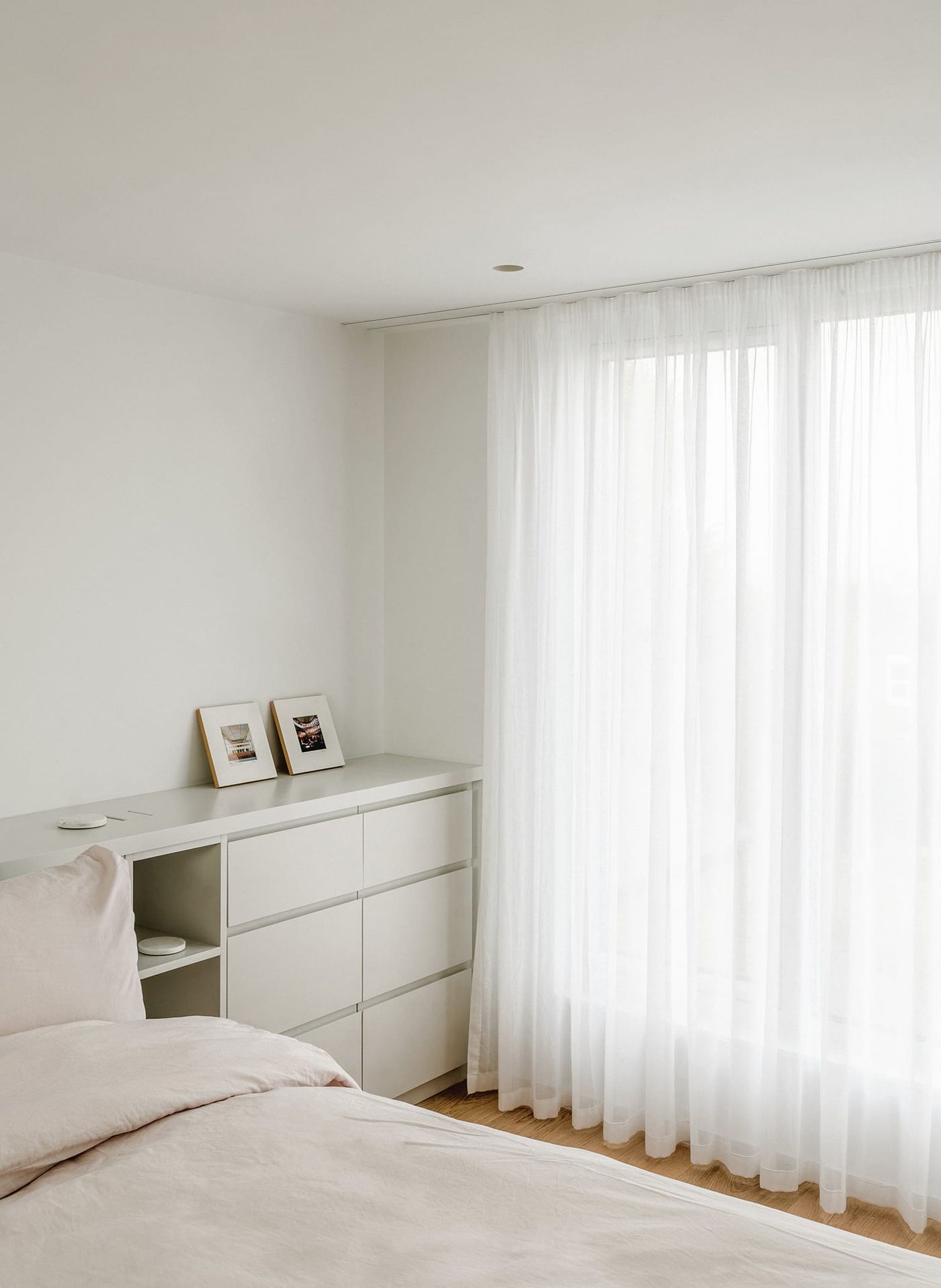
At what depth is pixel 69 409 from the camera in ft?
Result: 10.8

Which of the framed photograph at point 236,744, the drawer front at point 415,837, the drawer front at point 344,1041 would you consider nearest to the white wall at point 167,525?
the framed photograph at point 236,744

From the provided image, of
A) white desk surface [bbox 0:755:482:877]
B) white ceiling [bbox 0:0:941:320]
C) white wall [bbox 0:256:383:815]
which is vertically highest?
white ceiling [bbox 0:0:941:320]

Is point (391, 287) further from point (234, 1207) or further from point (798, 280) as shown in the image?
point (234, 1207)

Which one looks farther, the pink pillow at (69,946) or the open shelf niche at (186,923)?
the open shelf niche at (186,923)

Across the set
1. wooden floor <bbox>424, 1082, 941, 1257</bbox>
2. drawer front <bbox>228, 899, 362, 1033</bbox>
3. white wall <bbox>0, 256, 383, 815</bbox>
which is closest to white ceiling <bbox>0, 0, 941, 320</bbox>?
white wall <bbox>0, 256, 383, 815</bbox>

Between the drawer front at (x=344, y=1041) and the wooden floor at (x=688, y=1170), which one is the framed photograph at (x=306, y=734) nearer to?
the drawer front at (x=344, y=1041)

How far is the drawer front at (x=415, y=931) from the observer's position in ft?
12.0

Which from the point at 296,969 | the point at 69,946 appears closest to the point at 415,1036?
the point at 296,969

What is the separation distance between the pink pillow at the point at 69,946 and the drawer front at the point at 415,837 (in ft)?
3.72

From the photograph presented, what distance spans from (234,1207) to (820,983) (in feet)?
6.51

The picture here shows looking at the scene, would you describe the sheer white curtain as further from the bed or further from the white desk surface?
the bed

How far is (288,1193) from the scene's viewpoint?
1.94m

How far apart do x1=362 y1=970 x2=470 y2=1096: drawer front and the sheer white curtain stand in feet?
0.36

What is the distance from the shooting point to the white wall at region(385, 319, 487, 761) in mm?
4074
